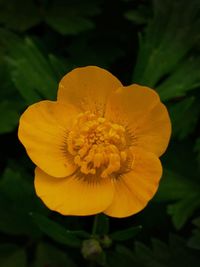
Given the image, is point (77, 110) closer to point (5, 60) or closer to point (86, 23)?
point (5, 60)

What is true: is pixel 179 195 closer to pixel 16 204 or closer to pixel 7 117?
pixel 16 204

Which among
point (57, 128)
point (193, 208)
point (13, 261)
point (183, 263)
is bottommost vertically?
point (13, 261)

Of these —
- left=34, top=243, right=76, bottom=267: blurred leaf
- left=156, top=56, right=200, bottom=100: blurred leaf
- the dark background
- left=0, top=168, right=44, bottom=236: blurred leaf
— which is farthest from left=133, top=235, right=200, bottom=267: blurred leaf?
left=156, top=56, right=200, bottom=100: blurred leaf

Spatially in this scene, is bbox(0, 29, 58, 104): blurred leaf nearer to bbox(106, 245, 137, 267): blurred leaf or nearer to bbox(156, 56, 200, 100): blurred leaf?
bbox(156, 56, 200, 100): blurred leaf

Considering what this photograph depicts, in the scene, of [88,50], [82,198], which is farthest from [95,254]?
[88,50]

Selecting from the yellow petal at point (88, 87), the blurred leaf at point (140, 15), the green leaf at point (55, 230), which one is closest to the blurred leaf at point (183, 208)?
the green leaf at point (55, 230)

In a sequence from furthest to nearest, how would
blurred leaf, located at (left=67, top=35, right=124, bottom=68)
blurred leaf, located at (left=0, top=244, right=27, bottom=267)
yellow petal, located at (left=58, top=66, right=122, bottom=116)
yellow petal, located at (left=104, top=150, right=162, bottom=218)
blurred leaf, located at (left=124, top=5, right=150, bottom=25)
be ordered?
1. blurred leaf, located at (left=67, top=35, right=124, bottom=68)
2. blurred leaf, located at (left=124, top=5, right=150, bottom=25)
3. blurred leaf, located at (left=0, top=244, right=27, bottom=267)
4. yellow petal, located at (left=58, top=66, right=122, bottom=116)
5. yellow petal, located at (left=104, top=150, right=162, bottom=218)

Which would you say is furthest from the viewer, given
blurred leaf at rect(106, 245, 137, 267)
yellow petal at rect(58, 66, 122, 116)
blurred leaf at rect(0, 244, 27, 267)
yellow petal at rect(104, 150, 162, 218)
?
blurred leaf at rect(0, 244, 27, 267)

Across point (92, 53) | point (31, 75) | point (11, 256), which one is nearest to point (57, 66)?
point (31, 75)
